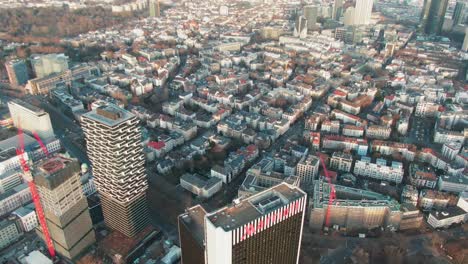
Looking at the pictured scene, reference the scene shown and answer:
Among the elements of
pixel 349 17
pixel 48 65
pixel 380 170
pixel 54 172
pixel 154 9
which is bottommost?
pixel 380 170

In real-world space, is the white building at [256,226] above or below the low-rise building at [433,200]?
above

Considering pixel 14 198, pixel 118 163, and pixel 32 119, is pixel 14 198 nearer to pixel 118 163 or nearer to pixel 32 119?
pixel 32 119

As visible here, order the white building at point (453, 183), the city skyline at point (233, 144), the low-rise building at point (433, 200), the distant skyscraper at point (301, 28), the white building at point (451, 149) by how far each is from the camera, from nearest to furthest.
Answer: the city skyline at point (233, 144)
the low-rise building at point (433, 200)
the white building at point (453, 183)
the white building at point (451, 149)
the distant skyscraper at point (301, 28)

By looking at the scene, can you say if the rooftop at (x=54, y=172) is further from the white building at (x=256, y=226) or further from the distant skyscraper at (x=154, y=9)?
the distant skyscraper at (x=154, y=9)

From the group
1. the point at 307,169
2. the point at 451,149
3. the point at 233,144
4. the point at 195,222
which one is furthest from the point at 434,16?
the point at 195,222

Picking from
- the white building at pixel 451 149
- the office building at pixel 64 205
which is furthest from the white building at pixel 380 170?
the office building at pixel 64 205

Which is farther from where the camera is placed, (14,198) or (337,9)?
(337,9)

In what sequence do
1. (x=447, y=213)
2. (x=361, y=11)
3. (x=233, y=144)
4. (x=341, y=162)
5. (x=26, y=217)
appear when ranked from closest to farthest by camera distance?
(x=26, y=217), (x=447, y=213), (x=341, y=162), (x=233, y=144), (x=361, y=11)
